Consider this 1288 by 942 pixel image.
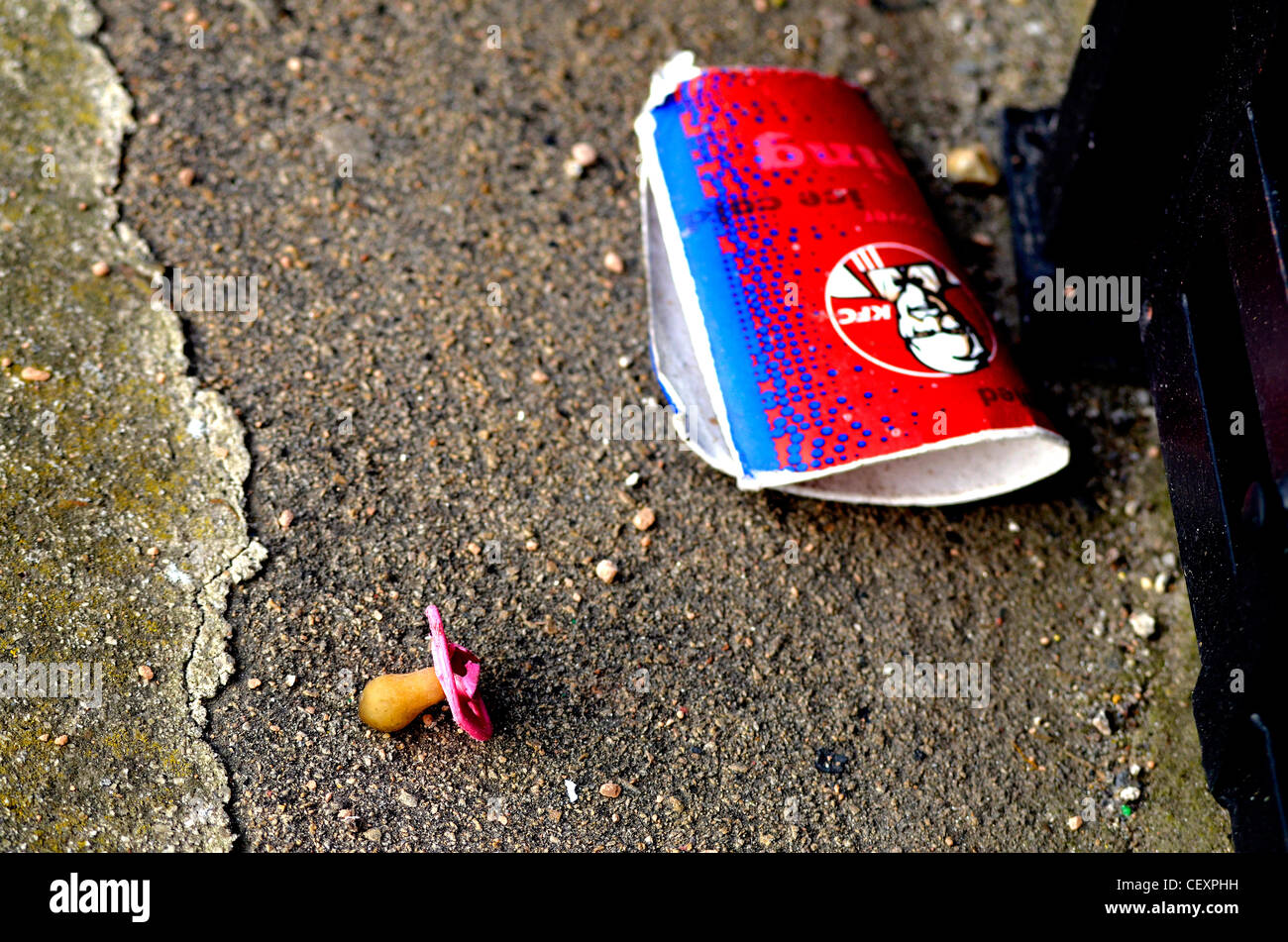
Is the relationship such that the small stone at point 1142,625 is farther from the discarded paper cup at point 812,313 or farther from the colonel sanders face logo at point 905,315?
the colonel sanders face logo at point 905,315

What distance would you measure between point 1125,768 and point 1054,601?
1.14 ft

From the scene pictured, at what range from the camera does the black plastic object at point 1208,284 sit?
5.34 feet

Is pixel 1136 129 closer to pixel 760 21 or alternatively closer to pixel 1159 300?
pixel 1159 300

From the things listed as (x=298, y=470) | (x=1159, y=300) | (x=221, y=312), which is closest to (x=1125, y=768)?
(x=1159, y=300)

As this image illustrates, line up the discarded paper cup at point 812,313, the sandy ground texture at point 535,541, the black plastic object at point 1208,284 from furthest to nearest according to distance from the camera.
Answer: the discarded paper cup at point 812,313
the sandy ground texture at point 535,541
the black plastic object at point 1208,284

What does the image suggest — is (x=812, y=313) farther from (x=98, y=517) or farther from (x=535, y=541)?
(x=98, y=517)

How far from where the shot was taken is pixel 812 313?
2.10 m

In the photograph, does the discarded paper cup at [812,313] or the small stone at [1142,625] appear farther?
the small stone at [1142,625]

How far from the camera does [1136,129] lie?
220cm

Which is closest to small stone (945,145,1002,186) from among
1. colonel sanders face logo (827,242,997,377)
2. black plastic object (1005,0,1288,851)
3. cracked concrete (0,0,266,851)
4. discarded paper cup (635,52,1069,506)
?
black plastic object (1005,0,1288,851)

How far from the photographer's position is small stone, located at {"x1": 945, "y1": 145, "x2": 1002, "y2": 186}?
277 centimetres

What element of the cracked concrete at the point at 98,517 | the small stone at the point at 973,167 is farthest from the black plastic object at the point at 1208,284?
the cracked concrete at the point at 98,517

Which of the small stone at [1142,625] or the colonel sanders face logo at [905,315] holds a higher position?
the colonel sanders face logo at [905,315]

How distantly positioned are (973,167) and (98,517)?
219 centimetres
